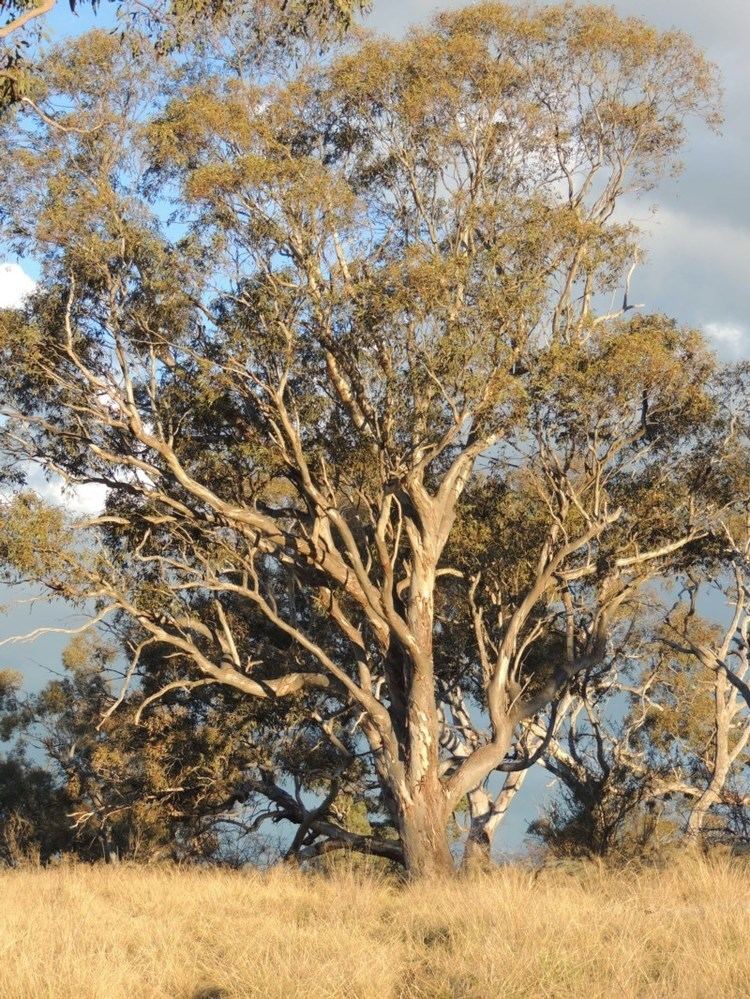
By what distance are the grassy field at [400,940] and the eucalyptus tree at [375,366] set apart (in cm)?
500

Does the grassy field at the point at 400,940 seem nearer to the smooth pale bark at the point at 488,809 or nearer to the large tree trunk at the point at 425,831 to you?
the large tree trunk at the point at 425,831

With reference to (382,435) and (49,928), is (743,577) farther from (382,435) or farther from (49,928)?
(49,928)

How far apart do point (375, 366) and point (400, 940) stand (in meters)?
8.66

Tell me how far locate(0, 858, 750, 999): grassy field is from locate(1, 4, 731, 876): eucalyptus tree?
500 centimetres

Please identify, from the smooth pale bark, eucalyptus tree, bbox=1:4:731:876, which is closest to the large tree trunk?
eucalyptus tree, bbox=1:4:731:876

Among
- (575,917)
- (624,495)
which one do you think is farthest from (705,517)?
(575,917)

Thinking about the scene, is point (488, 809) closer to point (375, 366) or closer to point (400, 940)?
point (375, 366)

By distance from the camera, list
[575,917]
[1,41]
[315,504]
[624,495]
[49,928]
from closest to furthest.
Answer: [575,917] < [49,928] < [1,41] < [315,504] < [624,495]

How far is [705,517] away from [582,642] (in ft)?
9.61

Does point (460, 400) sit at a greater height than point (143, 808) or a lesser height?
greater

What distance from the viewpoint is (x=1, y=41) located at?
1089 cm

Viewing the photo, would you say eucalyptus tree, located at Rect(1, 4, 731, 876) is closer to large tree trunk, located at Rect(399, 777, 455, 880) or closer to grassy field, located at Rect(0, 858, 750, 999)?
large tree trunk, located at Rect(399, 777, 455, 880)

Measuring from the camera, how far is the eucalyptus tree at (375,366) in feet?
47.1

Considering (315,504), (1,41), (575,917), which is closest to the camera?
(575,917)
